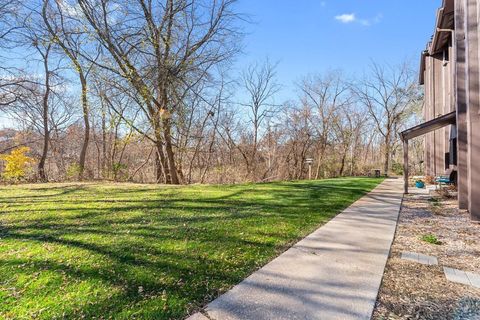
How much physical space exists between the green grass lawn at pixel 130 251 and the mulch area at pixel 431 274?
127 centimetres

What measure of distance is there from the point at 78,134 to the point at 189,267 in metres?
20.0

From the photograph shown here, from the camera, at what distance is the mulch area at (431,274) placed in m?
2.24

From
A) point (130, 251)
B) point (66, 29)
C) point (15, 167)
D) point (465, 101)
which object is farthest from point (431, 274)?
point (15, 167)

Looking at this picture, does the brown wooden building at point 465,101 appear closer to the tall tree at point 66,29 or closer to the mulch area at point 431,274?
the mulch area at point 431,274

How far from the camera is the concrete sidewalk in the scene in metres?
2.12

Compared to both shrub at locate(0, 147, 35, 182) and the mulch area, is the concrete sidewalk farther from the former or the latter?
shrub at locate(0, 147, 35, 182)

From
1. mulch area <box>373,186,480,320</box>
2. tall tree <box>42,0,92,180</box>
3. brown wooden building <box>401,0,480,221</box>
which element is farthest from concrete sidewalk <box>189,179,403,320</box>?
tall tree <box>42,0,92,180</box>

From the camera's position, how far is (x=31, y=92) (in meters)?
10.3

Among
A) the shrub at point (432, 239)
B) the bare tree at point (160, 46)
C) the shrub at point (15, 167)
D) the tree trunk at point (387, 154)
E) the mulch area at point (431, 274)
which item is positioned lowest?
the mulch area at point (431, 274)

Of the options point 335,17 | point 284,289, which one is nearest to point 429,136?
point 335,17

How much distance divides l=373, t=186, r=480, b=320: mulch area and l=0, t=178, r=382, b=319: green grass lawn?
1268mm

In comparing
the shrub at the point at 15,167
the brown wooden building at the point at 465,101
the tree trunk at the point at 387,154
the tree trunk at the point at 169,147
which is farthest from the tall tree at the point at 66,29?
the tree trunk at the point at 387,154

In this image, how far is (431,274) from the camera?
2.97 m

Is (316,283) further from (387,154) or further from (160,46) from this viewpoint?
(387,154)
